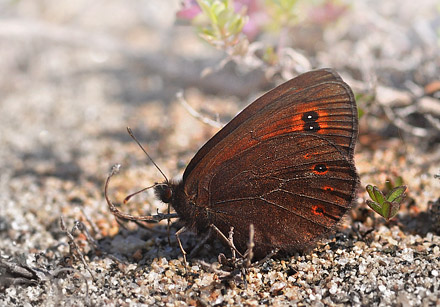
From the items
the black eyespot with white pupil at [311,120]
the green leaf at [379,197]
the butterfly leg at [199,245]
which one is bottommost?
the butterfly leg at [199,245]

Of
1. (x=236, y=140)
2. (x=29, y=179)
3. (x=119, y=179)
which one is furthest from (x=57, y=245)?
(x=236, y=140)

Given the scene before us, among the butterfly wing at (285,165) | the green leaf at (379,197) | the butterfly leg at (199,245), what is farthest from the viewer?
the butterfly leg at (199,245)

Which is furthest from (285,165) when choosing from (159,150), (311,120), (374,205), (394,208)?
(159,150)

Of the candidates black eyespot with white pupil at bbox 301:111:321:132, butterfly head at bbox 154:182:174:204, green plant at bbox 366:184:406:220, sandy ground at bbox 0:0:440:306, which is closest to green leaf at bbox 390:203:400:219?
green plant at bbox 366:184:406:220

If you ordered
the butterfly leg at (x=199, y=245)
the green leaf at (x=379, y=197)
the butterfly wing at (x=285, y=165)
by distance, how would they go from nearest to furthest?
the butterfly wing at (x=285, y=165)
the green leaf at (x=379, y=197)
the butterfly leg at (x=199, y=245)

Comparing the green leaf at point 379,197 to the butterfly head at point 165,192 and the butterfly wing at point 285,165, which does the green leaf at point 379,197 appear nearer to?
the butterfly wing at point 285,165

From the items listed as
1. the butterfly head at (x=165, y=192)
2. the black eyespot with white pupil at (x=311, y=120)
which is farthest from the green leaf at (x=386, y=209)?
the butterfly head at (x=165, y=192)
